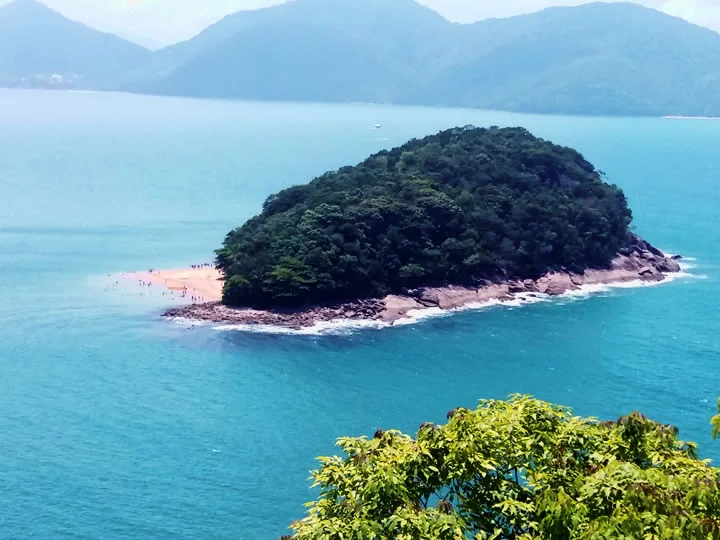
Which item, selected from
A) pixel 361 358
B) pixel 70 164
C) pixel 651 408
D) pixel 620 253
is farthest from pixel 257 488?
pixel 70 164

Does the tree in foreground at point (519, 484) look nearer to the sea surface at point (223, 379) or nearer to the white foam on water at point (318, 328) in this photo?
the sea surface at point (223, 379)

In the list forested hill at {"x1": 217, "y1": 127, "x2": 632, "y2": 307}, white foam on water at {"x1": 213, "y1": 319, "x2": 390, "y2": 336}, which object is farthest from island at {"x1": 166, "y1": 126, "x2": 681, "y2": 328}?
white foam on water at {"x1": 213, "y1": 319, "x2": 390, "y2": 336}

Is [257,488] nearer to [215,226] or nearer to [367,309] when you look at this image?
[367,309]

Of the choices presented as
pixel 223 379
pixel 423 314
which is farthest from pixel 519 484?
pixel 423 314

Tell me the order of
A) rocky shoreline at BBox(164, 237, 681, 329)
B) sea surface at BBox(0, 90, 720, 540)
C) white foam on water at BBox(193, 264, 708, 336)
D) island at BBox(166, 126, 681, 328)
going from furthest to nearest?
island at BBox(166, 126, 681, 328) < rocky shoreline at BBox(164, 237, 681, 329) < white foam on water at BBox(193, 264, 708, 336) < sea surface at BBox(0, 90, 720, 540)

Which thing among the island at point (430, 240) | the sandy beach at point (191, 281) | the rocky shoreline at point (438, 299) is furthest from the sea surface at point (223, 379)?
the island at point (430, 240)

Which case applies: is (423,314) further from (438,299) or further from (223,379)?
(223,379)

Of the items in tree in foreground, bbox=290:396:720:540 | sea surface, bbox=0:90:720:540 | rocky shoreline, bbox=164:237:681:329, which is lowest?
sea surface, bbox=0:90:720:540

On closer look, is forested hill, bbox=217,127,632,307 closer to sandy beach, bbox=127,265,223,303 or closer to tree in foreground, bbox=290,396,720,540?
sandy beach, bbox=127,265,223,303
